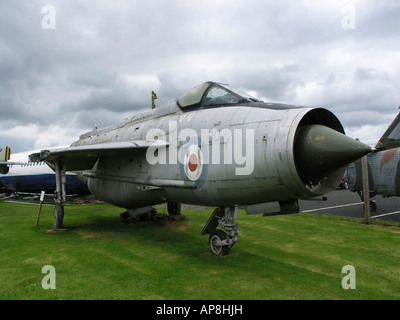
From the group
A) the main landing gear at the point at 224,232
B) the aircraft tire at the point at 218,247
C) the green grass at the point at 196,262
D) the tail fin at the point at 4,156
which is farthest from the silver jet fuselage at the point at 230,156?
the tail fin at the point at 4,156

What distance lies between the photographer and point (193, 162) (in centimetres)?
594

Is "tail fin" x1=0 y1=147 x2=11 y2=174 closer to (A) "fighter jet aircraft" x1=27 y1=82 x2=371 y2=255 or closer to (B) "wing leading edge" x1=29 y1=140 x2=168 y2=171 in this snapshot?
(B) "wing leading edge" x1=29 y1=140 x2=168 y2=171

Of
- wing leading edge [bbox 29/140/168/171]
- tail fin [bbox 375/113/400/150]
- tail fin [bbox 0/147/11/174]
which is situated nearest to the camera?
wing leading edge [bbox 29/140/168/171]

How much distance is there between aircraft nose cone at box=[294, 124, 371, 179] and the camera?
437 centimetres

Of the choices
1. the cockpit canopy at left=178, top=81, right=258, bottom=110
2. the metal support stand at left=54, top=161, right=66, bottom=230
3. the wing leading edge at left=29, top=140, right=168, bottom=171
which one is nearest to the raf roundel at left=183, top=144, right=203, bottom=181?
the wing leading edge at left=29, top=140, right=168, bottom=171

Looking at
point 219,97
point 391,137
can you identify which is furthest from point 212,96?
point 391,137

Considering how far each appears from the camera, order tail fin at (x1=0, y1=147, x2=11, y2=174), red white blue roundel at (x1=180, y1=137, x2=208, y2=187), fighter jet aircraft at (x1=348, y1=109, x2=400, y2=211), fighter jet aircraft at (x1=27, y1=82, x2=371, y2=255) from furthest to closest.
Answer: tail fin at (x1=0, y1=147, x2=11, y2=174) → fighter jet aircraft at (x1=348, y1=109, x2=400, y2=211) → red white blue roundel at (x1=180, y1=137, x2=208, y2=187) → fighter jet aircraft at (x1=27, y1=82, x2=371, y2=255)

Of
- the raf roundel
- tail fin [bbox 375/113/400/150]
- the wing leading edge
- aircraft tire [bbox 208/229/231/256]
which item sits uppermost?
tail fin [bbox 375/113/400/150]

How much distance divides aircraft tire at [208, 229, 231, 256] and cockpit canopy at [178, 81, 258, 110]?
255cm

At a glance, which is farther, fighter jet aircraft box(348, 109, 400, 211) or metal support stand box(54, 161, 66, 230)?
fighter jet aircraft box(348, 109, 400, 211)

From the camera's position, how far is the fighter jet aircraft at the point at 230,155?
4590mm

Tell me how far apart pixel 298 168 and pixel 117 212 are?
1063cm

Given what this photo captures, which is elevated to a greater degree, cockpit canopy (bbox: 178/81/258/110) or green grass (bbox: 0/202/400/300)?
cockpit canopy (bbox: 178/81/258/110)
